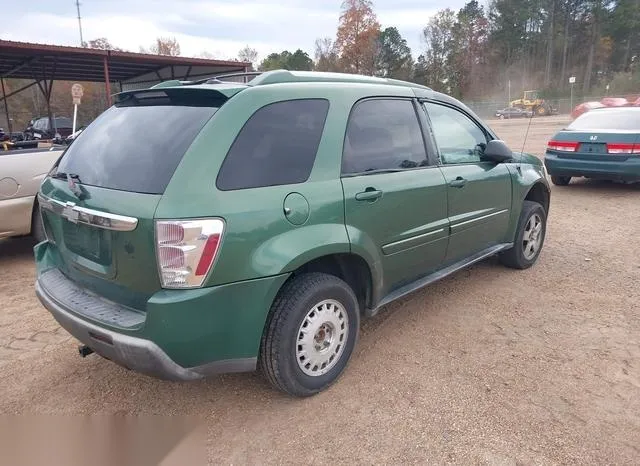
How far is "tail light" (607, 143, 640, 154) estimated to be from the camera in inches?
307

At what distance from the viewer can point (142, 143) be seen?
101 inches

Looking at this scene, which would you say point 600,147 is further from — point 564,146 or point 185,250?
point 185,250

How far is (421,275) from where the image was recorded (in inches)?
141

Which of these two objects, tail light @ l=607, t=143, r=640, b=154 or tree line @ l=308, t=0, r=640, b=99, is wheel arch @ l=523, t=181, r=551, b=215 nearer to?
tail light @ l=607, t=143, r=640, b=154

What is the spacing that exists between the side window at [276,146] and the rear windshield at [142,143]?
222 mm

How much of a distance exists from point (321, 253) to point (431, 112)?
1700mm

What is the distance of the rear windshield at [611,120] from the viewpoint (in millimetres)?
8188

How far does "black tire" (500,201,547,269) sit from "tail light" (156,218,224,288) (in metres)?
3.40

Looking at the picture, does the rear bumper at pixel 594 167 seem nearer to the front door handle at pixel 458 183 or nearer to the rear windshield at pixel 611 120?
the rear windshield at pixel 611 120

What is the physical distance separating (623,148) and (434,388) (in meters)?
6.96

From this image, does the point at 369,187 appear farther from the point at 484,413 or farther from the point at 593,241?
the point at 593,241

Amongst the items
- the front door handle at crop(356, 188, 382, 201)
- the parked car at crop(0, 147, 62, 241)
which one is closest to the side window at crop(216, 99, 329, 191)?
the front door handle at crop(356, 188, 382, 201)

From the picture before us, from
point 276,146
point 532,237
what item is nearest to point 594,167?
point 532,237

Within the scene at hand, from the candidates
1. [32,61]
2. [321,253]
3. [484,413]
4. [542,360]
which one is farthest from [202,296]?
[32,61]
